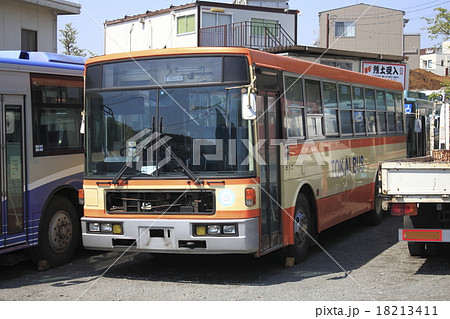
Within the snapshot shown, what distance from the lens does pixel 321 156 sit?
10539 mm

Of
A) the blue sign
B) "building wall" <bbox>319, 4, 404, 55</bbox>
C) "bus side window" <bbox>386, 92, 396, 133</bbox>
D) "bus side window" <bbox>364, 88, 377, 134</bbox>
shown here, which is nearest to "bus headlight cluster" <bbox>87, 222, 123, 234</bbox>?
"bus side window" <bbox>364, 88, 377, 134</bbox>

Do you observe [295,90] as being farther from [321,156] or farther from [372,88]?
[372,88]

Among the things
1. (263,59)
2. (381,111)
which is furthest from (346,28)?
(263,59)

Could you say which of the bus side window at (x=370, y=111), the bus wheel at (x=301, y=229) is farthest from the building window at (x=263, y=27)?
the bus wheel at (x=301, y=229)

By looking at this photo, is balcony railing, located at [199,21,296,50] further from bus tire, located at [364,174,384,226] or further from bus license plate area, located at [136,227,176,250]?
bus license plate area, located at [136,227,176,250]

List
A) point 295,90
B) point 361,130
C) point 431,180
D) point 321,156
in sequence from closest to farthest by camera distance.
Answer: point 431,180 < point 295,90 < point 321,156 < point 361,130

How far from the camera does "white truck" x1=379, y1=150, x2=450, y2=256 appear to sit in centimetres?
812

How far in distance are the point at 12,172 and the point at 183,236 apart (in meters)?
2.60

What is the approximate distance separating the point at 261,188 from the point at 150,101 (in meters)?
1.82

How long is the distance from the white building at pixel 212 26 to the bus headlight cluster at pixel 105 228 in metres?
28.3

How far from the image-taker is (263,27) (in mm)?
38125

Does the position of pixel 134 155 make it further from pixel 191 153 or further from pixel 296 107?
pixel 296 107

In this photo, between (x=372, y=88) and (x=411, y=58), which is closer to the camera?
(x=372, y=88)
